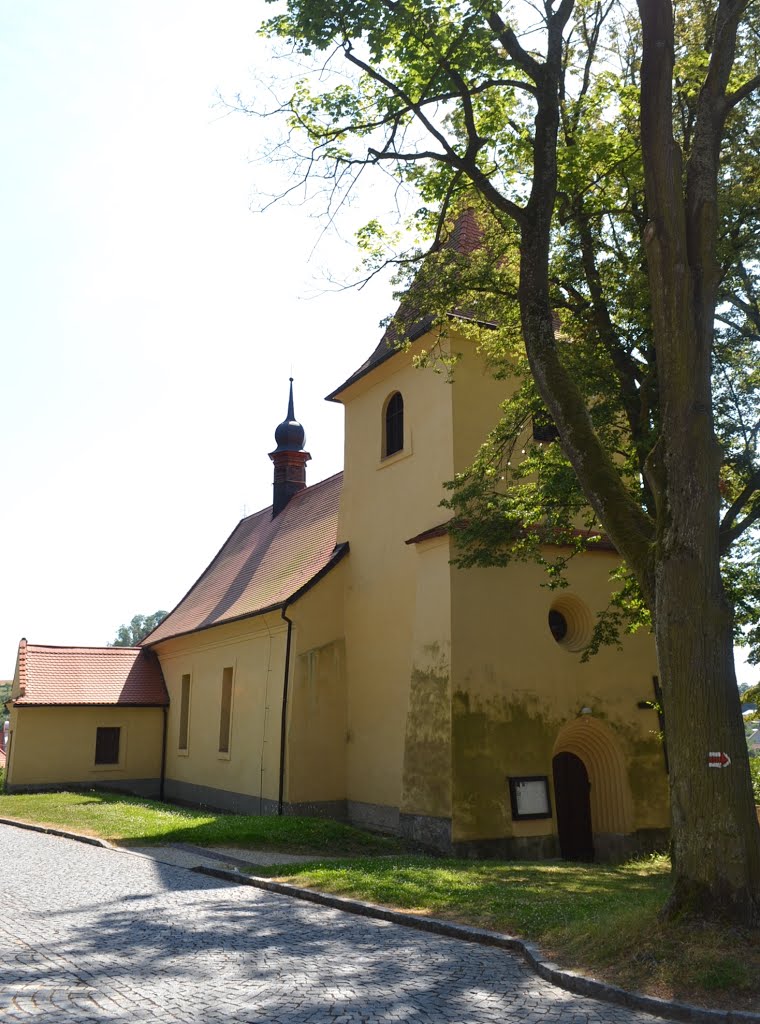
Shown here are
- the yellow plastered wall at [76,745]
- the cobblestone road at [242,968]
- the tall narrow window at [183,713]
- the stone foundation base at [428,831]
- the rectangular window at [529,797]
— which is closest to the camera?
the cobblestone road at [242,968]

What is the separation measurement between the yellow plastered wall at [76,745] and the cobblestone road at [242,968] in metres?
17.8

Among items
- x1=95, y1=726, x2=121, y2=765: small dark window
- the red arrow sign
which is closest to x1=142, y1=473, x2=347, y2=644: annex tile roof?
x1=95, y1=726, x2=121, y2=765: small dark window

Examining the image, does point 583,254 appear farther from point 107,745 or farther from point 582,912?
point 107,745

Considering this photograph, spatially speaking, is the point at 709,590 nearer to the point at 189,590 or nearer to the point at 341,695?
the point at 341,695

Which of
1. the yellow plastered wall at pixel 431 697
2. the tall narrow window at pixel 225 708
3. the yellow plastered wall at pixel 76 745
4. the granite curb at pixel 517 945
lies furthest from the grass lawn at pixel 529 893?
Result: the yellow plastered wall at pixel 76 745

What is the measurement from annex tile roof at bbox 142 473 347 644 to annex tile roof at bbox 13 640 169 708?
998mm

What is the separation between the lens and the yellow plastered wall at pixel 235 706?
19.6m

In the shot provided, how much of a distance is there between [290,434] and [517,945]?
23.1m

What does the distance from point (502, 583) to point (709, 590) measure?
27.3 ft

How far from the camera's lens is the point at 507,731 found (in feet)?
48.6

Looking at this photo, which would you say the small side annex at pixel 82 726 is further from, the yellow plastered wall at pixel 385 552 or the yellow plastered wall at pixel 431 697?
the yellow plastered wall at pixel 431 697

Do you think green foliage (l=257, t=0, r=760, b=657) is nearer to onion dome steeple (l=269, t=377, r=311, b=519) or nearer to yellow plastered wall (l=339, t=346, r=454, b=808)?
yellow plastered wall (l=339, t=346, r=454, b=808)

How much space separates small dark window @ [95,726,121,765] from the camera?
26.8 m

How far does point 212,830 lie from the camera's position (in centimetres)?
1479
